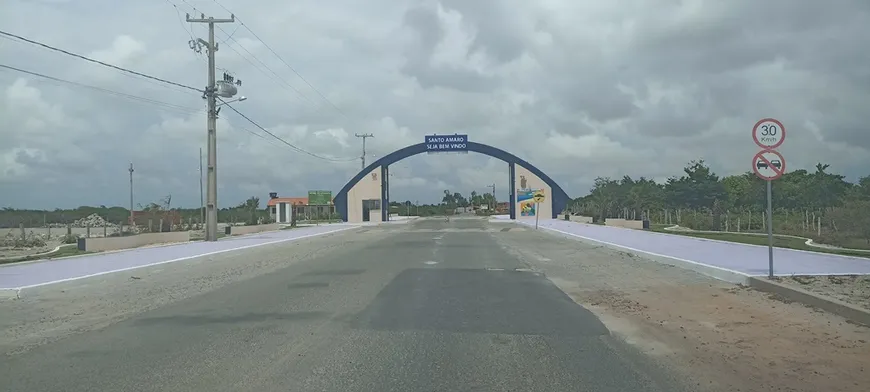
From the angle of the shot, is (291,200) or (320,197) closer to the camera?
(320,197)

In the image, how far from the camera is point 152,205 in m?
67.7

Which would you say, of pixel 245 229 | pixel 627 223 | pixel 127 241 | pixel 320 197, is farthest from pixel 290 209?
pixel 127 241

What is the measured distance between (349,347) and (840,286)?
9186 millimetres

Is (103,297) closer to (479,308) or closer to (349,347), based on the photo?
(479,308)

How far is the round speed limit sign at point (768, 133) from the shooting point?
13.6 metres

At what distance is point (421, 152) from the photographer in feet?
253

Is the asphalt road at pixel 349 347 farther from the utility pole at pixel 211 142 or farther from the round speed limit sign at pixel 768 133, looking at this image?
the utility pole at pixel 211 142

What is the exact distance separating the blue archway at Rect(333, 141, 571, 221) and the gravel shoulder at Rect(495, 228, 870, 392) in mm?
60612

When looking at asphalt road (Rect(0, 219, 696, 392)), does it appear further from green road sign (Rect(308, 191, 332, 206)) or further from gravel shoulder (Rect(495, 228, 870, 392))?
green road sign (Rect(308, 191, 332, 206))

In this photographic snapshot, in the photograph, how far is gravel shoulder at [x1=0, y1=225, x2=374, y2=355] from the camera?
32.6ft

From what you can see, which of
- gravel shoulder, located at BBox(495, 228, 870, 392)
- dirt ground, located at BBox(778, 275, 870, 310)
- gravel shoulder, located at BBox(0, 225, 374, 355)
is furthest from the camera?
dirt ground, located at BBox(778, 275, 870, 310)

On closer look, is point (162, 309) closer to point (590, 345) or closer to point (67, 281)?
point (67, 281)

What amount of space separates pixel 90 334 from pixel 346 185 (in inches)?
3068

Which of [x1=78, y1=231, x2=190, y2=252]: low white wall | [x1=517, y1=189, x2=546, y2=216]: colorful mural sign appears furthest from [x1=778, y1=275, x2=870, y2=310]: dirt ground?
[x1=517, y1=189, x2=546, y2=216]: colorful mural sign
